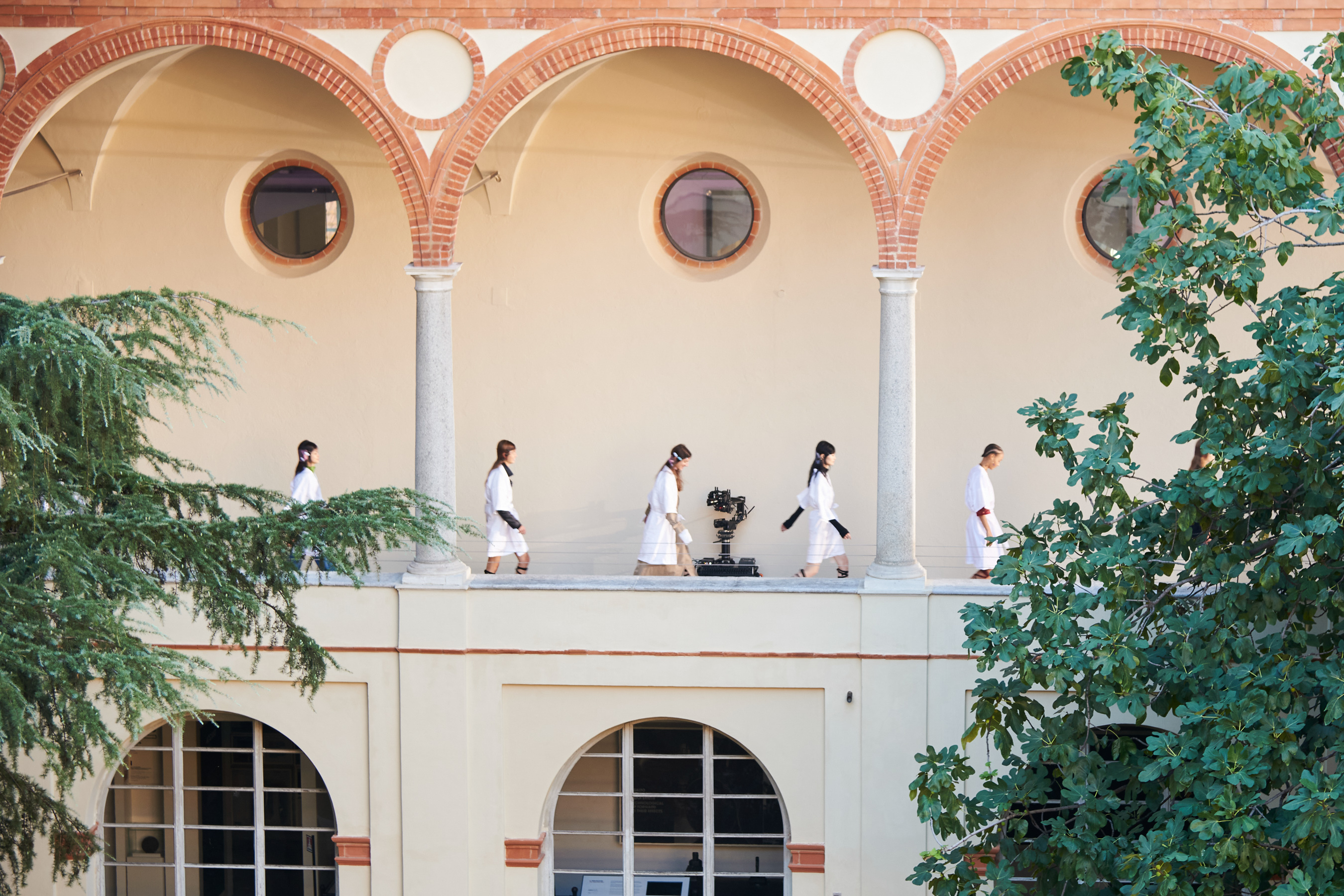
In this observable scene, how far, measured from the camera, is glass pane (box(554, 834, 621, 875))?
14.1m

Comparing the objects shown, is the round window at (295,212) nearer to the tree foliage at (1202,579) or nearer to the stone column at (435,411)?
the stone column at (435,411)

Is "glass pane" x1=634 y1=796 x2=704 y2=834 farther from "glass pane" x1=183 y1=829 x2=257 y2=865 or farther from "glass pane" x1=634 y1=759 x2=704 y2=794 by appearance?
"glass pane" x1=183 y1=829 x2=257 y2=865

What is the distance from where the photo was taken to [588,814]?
48.4 feet

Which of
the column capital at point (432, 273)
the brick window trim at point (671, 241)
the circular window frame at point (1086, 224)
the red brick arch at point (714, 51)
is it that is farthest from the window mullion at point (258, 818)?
the circular window frame at point (1086, 224)

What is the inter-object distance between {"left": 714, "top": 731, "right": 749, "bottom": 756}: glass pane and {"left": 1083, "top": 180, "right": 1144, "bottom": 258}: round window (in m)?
5.87

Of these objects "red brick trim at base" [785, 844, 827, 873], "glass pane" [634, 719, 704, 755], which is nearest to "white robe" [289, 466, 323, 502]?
"glass pane" [634, 719, 704, 755]

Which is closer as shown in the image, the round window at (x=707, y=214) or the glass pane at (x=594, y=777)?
the round window at (x=707, y=214)

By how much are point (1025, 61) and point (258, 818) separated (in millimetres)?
8908

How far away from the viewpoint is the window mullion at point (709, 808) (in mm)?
12469

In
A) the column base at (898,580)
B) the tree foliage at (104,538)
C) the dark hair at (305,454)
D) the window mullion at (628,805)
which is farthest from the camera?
the dark hair at (305,454)

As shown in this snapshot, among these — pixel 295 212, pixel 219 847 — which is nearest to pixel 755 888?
pixel 219 847

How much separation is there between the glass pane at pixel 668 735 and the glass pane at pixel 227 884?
3625 millimetres

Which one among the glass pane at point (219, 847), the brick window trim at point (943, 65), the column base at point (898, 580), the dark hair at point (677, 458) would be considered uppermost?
the brick window trim at point (943, 65)

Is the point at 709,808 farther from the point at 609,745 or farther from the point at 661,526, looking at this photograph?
the point at 661,526
